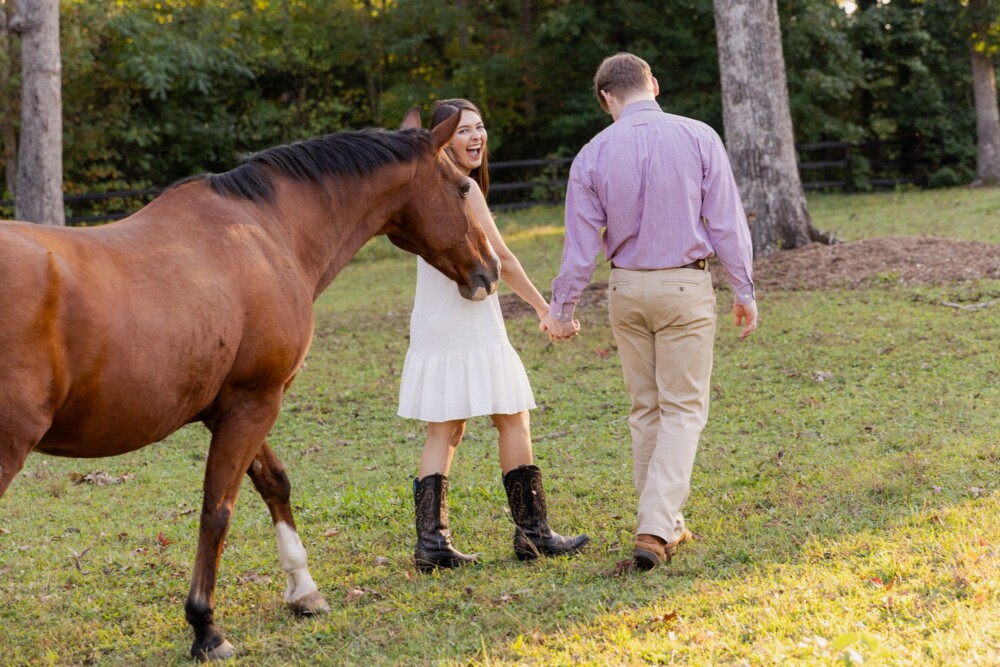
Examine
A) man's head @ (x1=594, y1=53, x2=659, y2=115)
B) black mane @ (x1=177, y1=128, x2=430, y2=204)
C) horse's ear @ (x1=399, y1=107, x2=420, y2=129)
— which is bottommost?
black mane @ (x1=177, y1=128, x2=430, y2=204)

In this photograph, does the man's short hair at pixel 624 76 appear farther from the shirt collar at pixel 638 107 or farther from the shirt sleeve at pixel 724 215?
the shirt sleeve at pixel 724 215

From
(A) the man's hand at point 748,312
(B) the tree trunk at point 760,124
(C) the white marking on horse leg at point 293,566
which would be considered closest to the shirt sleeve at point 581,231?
(A) the man's hand at point 748,312

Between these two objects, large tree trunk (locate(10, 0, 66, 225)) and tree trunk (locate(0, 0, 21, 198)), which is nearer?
large tree trunk (locate(10, 0, 66, 225))

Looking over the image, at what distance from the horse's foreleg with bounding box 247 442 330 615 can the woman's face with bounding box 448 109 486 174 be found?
5.32 ft

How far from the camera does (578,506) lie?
527cm

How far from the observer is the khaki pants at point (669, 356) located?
4.25 meters

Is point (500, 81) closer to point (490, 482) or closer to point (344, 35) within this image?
point (344, 35)

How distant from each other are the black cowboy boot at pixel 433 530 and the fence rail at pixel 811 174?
61.4 feet

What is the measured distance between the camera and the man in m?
4.23

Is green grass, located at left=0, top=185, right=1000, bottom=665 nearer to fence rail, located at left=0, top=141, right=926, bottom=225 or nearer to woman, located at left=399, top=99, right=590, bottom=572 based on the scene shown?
woman, located at left=399, top=99, right=590, bottom=572

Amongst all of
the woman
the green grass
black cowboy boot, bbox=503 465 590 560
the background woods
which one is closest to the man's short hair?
the woman

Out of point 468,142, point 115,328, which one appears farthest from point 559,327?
point 115,328

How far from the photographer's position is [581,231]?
170 inches

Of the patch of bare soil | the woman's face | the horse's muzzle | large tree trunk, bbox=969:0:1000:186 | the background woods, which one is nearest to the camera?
the horse's muzzle
